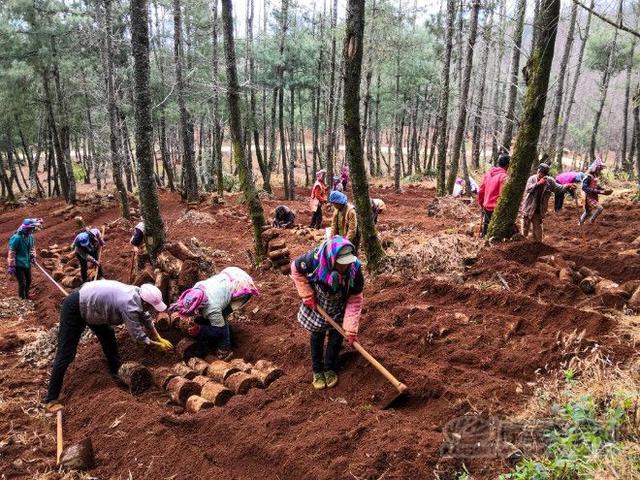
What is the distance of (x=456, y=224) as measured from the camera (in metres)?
13.2

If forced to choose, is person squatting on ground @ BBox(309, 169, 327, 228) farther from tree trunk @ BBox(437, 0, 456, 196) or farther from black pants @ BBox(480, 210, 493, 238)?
black pants @ BBox(480, 210, 493, 238)

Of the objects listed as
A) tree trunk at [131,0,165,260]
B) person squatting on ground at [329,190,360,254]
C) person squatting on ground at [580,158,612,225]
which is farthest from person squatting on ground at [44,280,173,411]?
person squatting on ground at [580,158,612,225]

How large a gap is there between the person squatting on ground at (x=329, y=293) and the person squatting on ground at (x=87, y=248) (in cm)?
605

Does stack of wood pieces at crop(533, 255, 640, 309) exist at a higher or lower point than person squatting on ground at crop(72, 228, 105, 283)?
higher

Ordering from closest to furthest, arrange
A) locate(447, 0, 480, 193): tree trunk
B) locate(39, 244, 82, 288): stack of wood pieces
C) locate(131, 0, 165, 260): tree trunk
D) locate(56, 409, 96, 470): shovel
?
locate(56, 409, 96, 470): shovel < locate(131, 0, 165, 260): tree trunk < locate(39, 244, 82, 288): stack of wood pieces < locate(447, 0, 480, 193): tree trunk

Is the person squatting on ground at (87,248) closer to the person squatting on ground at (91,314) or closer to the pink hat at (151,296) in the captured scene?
the person squatting on ground at (91,314)

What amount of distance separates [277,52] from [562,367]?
1912cm

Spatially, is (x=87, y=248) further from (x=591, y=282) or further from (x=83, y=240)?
(x=591, y=282)

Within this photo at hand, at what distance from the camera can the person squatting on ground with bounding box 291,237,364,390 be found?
15.1 feet

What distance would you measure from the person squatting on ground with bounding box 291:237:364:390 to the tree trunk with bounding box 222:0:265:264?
198 inches

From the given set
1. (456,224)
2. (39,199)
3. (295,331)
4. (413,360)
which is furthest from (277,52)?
(413,360)

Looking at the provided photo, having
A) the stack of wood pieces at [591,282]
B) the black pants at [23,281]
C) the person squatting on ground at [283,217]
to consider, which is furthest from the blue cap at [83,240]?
the stack of wood pieces at [591,282]

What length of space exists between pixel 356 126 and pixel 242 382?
4.14m

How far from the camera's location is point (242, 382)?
17.5 ft
